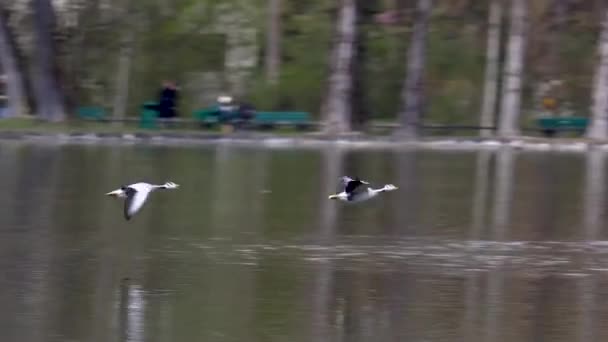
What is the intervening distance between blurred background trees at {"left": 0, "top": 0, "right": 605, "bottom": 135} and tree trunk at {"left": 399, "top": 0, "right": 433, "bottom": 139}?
146cm

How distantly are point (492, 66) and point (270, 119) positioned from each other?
6759mm

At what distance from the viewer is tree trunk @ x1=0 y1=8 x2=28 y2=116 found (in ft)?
125

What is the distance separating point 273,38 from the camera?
43.2 meters

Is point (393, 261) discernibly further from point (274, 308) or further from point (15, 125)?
point (15, 125)

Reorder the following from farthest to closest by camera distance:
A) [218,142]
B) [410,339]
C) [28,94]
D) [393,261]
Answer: [28,94] → [218,142] → [393,261] → [410,339]

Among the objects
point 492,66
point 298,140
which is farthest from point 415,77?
point 492,66

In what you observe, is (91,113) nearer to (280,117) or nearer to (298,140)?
(280,117)

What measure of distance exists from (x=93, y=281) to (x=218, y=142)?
2171 cm

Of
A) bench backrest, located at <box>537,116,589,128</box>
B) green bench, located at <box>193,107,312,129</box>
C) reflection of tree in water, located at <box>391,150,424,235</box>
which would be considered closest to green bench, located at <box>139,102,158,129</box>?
green bench, located at <box>193,107,312,129</box>

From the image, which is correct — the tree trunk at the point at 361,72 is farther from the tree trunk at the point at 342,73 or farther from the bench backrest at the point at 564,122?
the bench backrest at the point at 564,122

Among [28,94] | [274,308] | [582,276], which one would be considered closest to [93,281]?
[274,308]

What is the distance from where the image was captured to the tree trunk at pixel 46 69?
37.8 m

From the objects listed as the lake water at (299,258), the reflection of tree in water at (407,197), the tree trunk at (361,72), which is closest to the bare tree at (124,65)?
the tree trunk at (361,72)

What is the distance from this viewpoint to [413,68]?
121 ft
